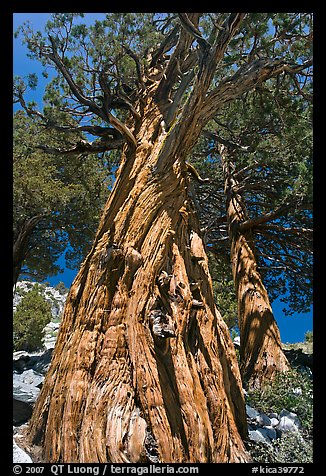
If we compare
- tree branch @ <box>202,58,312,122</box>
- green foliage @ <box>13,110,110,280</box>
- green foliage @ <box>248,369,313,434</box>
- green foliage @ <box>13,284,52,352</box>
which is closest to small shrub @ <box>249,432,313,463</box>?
green foliage @ <box>248,369,313,434</box>

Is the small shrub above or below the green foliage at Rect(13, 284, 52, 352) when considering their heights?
below

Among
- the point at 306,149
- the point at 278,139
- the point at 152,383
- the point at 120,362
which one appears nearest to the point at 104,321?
the point at 120,362

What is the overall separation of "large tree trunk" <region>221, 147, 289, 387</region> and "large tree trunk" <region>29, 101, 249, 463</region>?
275 centimetres

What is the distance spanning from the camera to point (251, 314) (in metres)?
8.29

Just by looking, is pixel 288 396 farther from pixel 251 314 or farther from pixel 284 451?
pixel 251 314

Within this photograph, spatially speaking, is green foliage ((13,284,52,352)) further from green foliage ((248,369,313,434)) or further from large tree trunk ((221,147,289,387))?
green foliage ((248,369,313,434))

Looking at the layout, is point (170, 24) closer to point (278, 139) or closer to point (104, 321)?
point (278, 139)

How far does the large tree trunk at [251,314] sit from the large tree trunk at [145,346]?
275 centimetres

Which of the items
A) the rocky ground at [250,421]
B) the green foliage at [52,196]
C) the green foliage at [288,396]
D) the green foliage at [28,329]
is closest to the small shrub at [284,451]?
the rocky ground at [250,421]

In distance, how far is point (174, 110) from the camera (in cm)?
553

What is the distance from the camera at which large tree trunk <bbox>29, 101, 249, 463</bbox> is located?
3.55 meters

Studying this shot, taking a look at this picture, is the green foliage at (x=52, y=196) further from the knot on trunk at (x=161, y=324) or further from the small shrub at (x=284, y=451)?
the small shrub at (x=284, y=451)

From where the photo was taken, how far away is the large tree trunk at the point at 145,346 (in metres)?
3.55

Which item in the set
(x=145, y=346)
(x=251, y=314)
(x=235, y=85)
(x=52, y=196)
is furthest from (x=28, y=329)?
(x=235, y=85)
